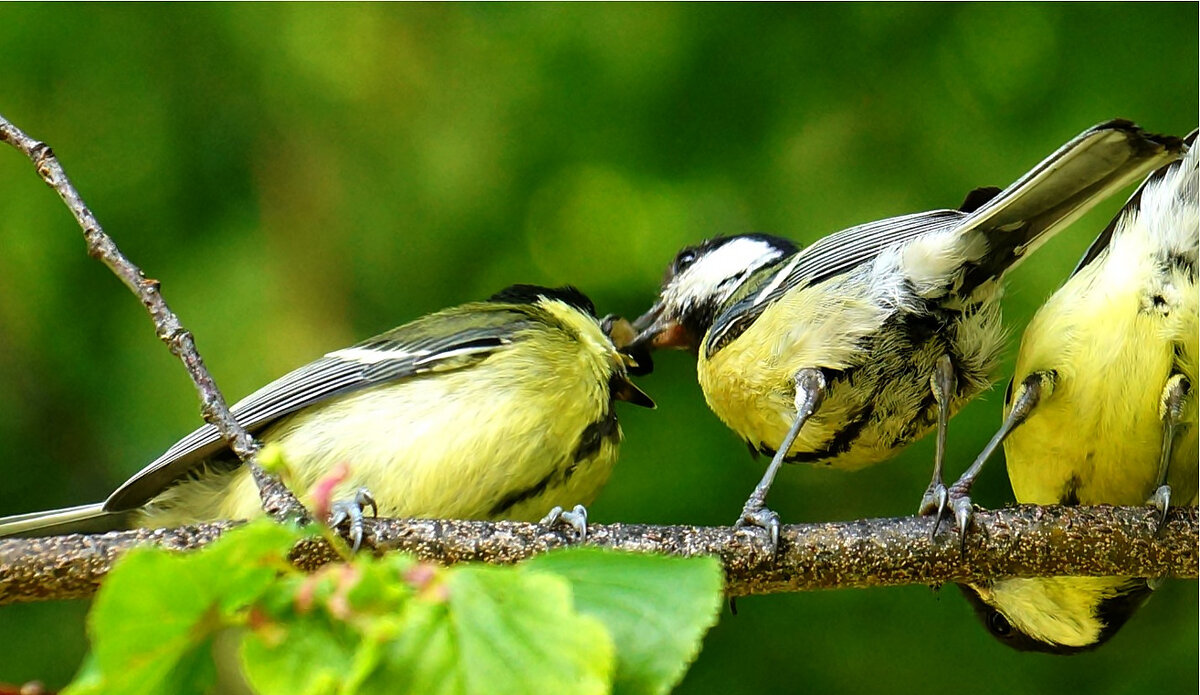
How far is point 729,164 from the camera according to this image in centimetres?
205

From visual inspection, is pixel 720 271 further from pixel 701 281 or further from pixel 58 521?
pixel 58 521

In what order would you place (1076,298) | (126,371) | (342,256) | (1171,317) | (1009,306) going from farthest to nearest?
(342,256), (126,371), (1009,306), (1076,298), (1171,317)

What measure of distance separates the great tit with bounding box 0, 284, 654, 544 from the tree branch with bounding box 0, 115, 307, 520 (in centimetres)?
39

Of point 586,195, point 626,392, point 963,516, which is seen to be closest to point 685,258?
point 586,195

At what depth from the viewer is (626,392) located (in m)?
1.75

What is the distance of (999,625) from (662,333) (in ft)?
2.23

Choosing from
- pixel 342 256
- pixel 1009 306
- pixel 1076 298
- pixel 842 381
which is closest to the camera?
pixel 1076 298

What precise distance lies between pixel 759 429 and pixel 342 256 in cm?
84

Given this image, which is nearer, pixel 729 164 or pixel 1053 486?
pixel 1053 486

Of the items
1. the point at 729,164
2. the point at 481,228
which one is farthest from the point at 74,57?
the point at 729,164

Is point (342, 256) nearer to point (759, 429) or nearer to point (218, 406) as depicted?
point (759, 429)

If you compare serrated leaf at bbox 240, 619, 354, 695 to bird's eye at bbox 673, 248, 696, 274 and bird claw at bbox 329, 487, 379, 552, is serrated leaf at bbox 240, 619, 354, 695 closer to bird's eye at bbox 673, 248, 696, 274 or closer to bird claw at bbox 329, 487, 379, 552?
bird claw at bbox 329, 487, 379, 552

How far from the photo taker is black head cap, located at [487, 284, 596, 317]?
6.00ft

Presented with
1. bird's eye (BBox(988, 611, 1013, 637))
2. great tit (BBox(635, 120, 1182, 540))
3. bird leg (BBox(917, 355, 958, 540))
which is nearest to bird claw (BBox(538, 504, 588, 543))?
great tit (BBox(635, 120, 1182, 540))
